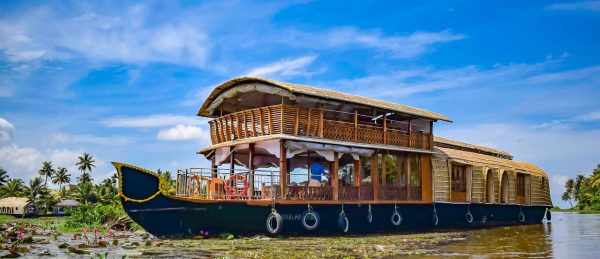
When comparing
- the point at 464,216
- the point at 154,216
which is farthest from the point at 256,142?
the point at 464,216

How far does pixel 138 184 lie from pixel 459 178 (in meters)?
10.8

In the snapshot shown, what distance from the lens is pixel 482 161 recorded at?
19.4 m

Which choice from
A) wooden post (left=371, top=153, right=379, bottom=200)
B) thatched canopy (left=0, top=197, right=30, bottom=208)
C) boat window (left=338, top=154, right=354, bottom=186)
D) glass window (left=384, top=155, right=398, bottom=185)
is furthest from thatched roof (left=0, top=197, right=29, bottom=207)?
wooden post (left=371, top=153, right=379, bottom=200)

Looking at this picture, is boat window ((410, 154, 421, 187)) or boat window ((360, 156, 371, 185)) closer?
boat window ((360, 156, 371, 185))

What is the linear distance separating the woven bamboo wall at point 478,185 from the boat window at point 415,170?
7.29 ft

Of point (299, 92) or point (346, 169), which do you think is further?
point (346, 169)

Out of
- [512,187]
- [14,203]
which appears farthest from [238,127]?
[14,203]

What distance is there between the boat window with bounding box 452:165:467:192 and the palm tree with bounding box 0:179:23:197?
4888 centimetres

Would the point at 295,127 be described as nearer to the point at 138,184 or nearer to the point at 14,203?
the point at 138,184

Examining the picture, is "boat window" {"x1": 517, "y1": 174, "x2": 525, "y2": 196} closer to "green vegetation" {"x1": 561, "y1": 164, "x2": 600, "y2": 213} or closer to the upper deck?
the upper deck

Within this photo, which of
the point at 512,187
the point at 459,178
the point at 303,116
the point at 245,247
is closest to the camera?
the point at 245,247

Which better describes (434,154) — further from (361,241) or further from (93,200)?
(93,200)

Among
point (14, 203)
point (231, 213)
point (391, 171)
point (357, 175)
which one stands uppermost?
point (391, 171)

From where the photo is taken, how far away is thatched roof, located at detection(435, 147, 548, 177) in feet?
59.1
